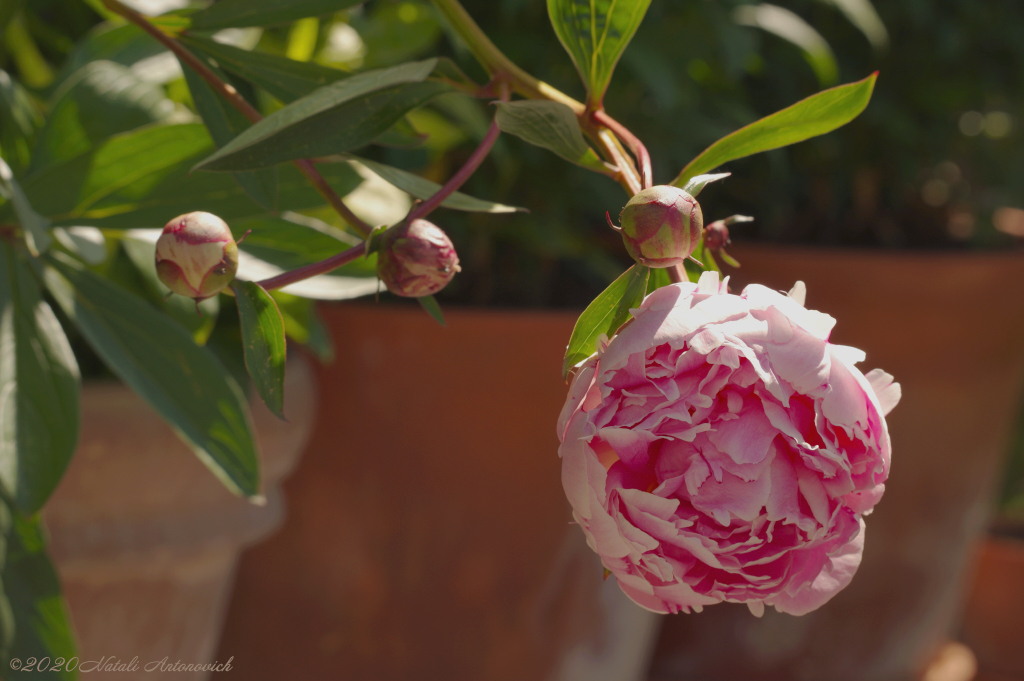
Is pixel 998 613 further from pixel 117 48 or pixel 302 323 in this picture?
pixel 117 48

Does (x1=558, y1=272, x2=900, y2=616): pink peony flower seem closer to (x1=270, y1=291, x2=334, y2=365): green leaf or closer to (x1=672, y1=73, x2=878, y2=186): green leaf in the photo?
(x1=672, y1=73, x2=878, y2=186): green leaf

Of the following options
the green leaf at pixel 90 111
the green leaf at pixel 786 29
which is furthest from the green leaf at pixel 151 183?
the green leaf at pixel 786 29

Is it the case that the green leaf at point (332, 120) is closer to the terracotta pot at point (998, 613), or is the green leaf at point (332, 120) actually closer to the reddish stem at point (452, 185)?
the reddish stem at point (452, 185)

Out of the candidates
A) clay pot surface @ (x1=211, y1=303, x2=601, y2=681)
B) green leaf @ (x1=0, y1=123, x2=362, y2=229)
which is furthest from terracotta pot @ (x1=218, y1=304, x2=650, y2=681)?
green leaf @ (x1=0, y1=123, x2=362, y2=229)

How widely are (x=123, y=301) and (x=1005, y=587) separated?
0.85 meters

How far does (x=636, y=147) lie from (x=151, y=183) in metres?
0.21

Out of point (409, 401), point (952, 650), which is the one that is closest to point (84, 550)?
point (409, 401)

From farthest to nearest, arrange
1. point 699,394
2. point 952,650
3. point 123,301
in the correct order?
point 952,650, point 123,301, point 699,394

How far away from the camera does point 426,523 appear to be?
0.49 meters

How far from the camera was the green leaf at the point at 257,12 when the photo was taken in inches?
10.5

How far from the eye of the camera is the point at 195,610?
1.44 ft

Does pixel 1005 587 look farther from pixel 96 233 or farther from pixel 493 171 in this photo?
pixel 96 233

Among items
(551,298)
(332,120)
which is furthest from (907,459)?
(332,120)

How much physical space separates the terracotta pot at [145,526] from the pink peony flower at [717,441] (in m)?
0.28
